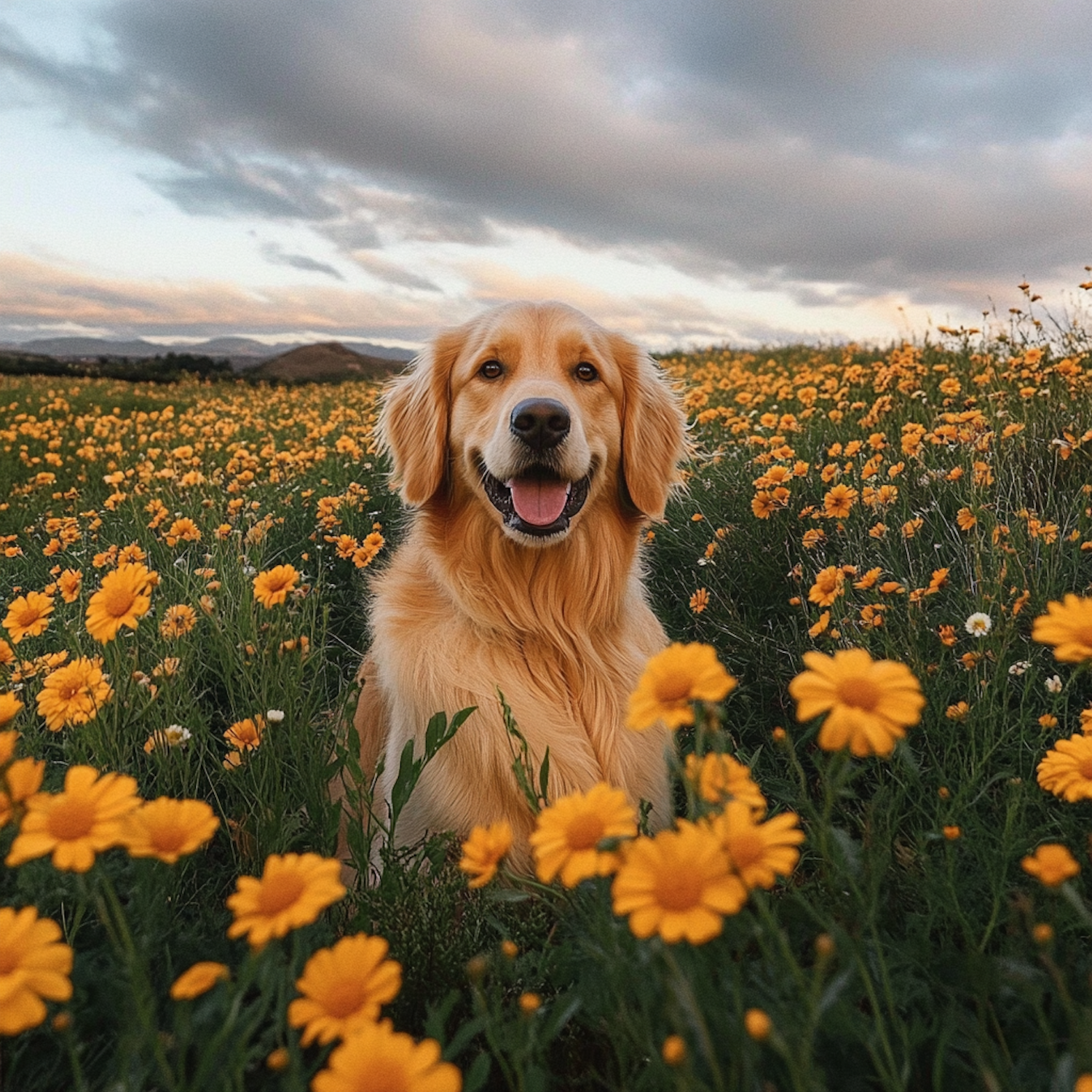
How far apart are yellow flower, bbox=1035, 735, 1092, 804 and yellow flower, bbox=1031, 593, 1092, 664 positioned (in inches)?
13.5

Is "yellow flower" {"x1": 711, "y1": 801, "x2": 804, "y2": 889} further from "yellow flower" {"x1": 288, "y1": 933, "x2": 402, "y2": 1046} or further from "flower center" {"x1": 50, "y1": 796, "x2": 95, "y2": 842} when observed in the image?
"flower center" {"x1": 50, "y1": 796, "x2": 95, "y2": 842}

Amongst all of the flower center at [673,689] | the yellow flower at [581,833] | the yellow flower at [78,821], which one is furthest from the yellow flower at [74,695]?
the flower center at [673,689]

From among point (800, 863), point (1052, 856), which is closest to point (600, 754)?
point (800, 863)

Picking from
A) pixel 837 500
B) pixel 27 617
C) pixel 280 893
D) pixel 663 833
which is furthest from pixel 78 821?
pixel 837 500

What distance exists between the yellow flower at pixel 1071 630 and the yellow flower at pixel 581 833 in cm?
56

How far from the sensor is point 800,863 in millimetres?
2139

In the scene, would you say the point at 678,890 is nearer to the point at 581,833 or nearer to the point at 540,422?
the point at 581,833

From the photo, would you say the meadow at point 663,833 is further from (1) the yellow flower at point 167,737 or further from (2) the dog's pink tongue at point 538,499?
(2) the dog's pink tongue at point 538,499

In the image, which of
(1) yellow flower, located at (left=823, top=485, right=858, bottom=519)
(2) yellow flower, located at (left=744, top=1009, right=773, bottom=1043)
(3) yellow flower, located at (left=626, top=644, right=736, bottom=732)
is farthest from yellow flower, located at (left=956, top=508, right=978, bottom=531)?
(2) yellow flower, located at (left=744, top=1009, right=773, bottom=1043)

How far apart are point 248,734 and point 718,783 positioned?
1355mm

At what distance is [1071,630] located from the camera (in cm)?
104

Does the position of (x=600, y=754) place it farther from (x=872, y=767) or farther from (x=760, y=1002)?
(x=760, y=1002)

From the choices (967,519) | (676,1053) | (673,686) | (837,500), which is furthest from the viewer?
(837,500)

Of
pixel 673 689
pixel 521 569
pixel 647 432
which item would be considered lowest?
pixel 521 569
